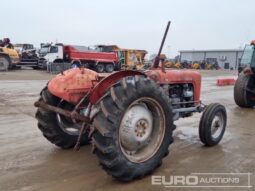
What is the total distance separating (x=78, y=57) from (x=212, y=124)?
74.2 ft

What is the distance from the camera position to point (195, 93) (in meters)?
A: 6.31

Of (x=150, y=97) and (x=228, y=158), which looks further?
(x=228, y=158)

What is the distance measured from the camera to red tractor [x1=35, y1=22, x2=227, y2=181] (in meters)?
3.89

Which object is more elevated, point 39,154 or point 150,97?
point 150,97

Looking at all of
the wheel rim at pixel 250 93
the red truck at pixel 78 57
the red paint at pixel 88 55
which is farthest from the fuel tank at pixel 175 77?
the red paint at pixel 88 55

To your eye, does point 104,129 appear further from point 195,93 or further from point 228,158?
point 195,93

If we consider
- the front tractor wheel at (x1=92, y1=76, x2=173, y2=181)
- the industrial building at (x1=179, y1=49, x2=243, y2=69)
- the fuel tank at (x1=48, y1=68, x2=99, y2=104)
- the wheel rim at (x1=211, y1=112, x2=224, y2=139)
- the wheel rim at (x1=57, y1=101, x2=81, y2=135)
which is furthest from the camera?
the industrial building at (x1=179, y1=49, x2=243, y2=69)

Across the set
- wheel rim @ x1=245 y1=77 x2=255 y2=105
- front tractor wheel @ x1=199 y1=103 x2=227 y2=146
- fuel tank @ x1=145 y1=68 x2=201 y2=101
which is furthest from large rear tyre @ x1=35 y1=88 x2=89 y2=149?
wheel rim @ x1=245 y1=77 x2=255 y2=105

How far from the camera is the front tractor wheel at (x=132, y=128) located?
385 cm

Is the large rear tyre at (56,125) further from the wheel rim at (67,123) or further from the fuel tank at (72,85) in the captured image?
the fuel tank at (72,85)

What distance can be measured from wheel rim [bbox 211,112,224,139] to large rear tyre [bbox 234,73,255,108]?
4.66 meters

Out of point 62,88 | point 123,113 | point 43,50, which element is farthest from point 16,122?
point 43,50

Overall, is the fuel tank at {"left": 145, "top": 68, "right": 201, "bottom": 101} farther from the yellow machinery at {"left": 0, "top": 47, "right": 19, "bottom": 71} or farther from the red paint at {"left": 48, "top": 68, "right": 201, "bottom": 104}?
the yellow machinery at {"left": 0, "top": 47, "right": 19, "bottom": 71}

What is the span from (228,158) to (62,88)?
8.60 feet
